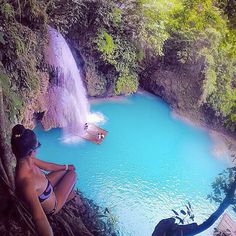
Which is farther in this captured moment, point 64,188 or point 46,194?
point 64,188

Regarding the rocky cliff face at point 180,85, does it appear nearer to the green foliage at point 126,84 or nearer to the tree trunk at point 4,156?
the green foliage at point 126,84

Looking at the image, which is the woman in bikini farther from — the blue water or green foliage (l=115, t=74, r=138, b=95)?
green foliage (l=115, t=74, r=138, b=95)

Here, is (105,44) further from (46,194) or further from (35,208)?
(35,208)

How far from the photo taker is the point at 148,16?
661 centimetres

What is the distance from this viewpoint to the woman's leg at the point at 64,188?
2254 millimetres

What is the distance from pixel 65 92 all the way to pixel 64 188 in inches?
140

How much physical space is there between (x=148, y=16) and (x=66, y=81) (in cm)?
216

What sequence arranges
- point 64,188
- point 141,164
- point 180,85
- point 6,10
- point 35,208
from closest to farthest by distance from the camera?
point 35,208 → point 64,188 → point 6,10 → point 141,164 → point 180,85

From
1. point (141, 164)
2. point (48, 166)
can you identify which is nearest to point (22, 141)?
point (48, 166)

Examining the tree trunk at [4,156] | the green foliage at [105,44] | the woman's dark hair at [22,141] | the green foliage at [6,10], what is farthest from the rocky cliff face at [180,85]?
the woman's dark hair at [22,141]

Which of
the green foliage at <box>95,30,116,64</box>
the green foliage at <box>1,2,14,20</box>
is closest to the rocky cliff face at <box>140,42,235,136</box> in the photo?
the green foliage at <box>95,30,116,64</box>

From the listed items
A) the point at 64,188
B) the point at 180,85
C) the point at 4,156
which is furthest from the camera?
the point at 180,85

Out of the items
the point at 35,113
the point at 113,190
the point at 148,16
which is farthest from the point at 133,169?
the point at 148,16

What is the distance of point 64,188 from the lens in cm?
237
